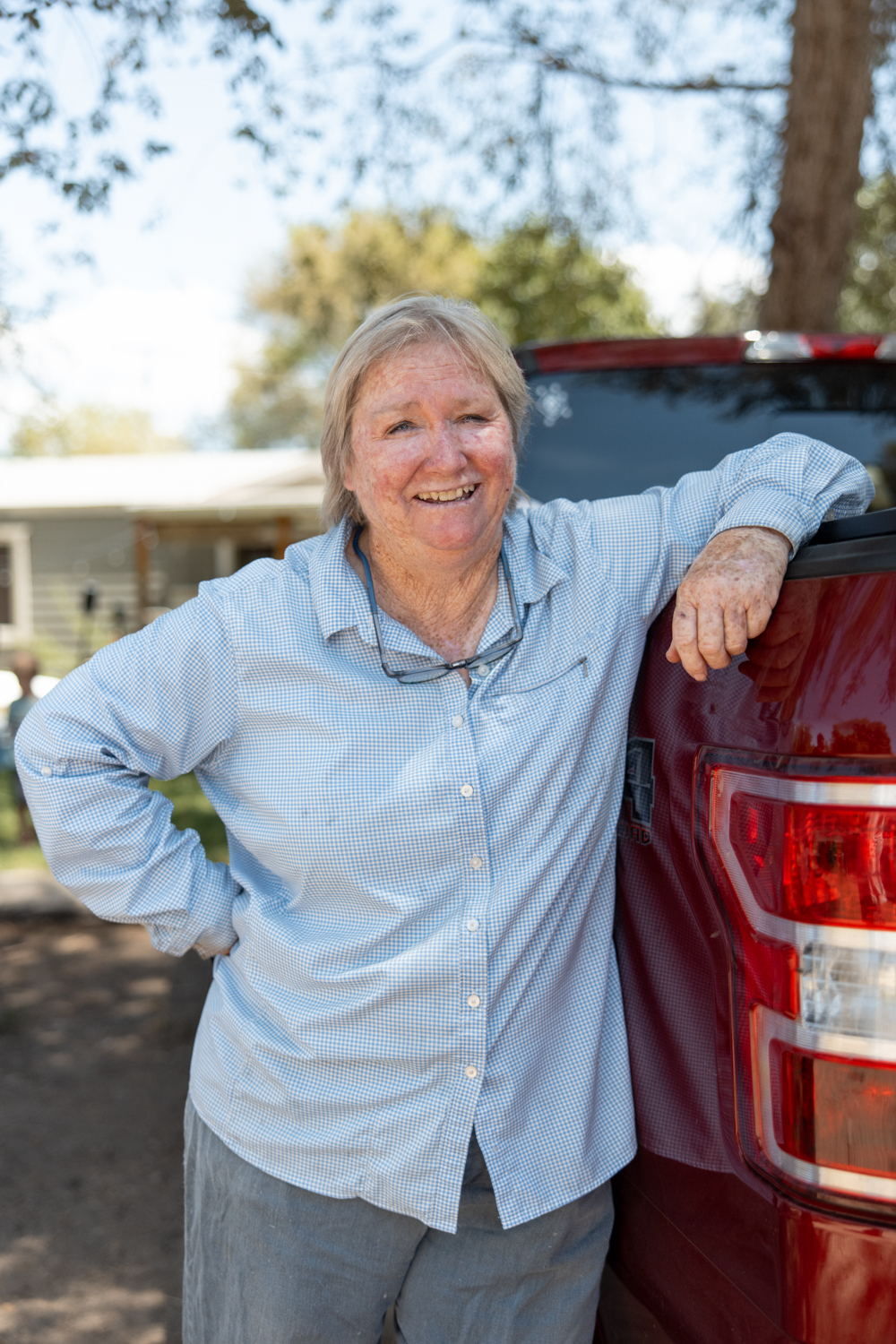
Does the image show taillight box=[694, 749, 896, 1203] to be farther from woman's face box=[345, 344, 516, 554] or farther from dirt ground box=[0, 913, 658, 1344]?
woman's face box=[345, 344, 516, 554]

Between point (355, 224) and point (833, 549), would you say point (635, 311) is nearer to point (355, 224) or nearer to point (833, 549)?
point (355, 224)

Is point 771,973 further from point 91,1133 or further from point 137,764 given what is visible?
point 91,1133

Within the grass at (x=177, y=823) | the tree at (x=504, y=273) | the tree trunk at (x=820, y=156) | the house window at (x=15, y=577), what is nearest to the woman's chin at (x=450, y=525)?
the grass at (x=177, y=823)

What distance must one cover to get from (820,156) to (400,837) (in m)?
5.94

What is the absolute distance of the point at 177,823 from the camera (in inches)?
256

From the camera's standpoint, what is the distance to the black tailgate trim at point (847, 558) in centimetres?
118

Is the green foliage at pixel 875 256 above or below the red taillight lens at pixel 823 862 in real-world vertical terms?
above

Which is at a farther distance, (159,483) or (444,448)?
(159,483)

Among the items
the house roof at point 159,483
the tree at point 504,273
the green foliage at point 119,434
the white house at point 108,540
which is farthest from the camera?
the green foliage at point 119,434

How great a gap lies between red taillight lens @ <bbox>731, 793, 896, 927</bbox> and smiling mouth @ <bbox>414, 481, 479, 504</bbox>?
0.78 m

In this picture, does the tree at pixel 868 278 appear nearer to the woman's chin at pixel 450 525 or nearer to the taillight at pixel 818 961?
the woman's chin at pixel 450 525

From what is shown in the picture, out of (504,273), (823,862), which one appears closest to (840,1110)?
(823,862)

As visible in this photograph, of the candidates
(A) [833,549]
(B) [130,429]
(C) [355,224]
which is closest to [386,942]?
(A) [833,549]

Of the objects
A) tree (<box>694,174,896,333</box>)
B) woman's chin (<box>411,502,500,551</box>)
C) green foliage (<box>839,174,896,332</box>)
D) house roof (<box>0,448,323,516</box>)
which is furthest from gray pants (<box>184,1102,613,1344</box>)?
house roof (<box>0,448,323,516</box>)
